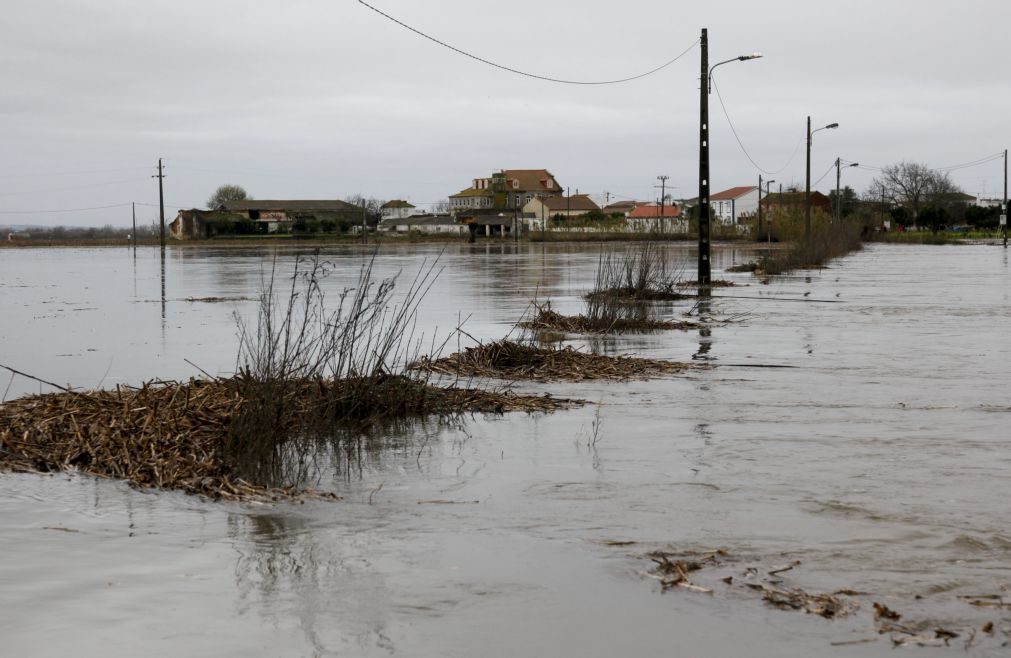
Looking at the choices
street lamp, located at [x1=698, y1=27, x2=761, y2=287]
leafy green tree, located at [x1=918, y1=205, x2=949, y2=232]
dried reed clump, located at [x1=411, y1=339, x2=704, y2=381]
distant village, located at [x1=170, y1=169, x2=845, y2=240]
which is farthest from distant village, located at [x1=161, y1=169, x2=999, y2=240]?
dried reed clump, located at [x1=411, y1=339, x2=704, y2=381]

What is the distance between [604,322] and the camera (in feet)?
58.1

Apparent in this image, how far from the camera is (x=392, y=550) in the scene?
5785 millimetres

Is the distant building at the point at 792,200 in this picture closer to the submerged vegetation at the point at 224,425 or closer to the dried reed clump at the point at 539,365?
the dried reed clump at the point at 539,365

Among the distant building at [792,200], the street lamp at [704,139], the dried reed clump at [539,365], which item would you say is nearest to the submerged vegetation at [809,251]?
the street lamp at [704,139]

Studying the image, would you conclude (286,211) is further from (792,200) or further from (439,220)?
(792,200)

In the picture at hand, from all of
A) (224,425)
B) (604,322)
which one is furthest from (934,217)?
(224,425)

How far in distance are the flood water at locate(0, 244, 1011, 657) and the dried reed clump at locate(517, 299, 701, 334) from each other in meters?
5.22

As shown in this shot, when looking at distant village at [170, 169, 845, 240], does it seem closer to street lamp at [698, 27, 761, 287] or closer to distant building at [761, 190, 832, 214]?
distant building at [761, 190, 832, 214]

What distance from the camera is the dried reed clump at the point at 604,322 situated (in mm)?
17469

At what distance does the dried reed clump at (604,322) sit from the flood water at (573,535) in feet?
17.1

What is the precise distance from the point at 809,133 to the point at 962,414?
48.3 m

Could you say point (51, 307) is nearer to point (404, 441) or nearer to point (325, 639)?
point (404, 441)

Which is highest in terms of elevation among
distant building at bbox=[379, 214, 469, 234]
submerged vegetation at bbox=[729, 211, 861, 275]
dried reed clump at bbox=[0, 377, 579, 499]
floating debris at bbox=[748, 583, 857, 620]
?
distant building at bbox=[379, 214, 469, 234]

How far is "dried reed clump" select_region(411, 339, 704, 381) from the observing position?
12391 millimetres
